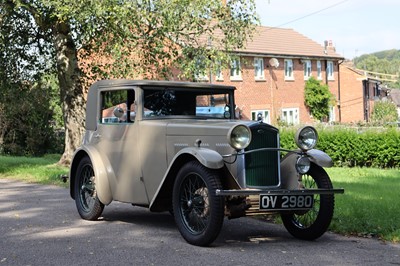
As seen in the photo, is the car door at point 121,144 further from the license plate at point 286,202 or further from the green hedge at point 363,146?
the green hedge at point 363,146

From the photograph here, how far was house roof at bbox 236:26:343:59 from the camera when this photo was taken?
140ft

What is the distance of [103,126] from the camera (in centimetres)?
900

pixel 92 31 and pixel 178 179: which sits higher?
pixel 92 31

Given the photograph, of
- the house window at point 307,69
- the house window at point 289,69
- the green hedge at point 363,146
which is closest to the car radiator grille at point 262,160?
the green hedge at point 363,146

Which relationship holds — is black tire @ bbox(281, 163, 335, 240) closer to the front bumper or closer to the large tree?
the front bumper

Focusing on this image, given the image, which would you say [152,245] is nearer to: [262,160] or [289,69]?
[262,160]

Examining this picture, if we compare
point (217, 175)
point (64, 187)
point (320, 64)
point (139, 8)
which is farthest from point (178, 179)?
point (320, 64)

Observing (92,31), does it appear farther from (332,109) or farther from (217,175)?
(332,109)

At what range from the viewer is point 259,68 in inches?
1646

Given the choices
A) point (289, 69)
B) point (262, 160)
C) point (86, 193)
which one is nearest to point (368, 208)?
point (262, 160)

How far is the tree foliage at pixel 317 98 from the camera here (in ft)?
147

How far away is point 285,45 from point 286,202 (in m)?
39.9

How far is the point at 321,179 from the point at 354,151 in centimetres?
1521

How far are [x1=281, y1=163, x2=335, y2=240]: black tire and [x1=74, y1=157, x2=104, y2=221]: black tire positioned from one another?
2712 mm
